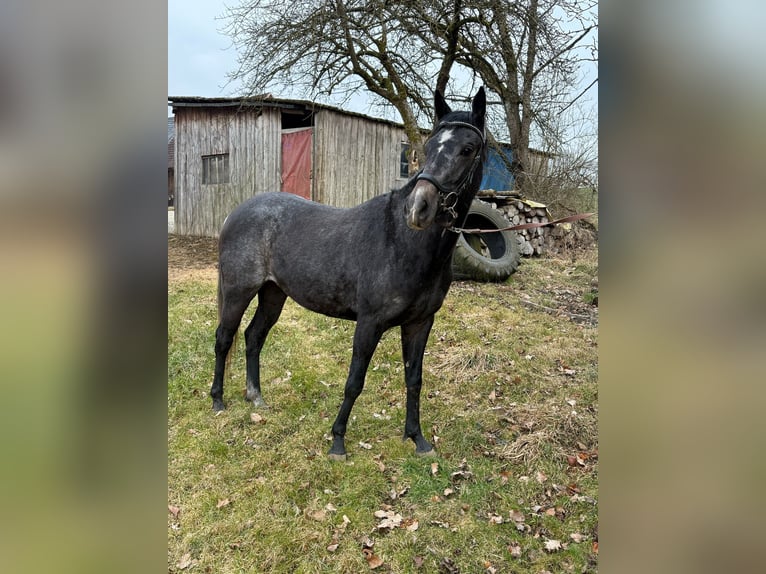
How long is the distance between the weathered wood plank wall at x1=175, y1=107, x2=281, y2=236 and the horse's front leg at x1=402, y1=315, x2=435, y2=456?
9.56 metres

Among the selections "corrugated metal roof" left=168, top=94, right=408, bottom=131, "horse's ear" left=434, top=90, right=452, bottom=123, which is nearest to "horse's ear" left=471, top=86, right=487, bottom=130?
"horse's ear" left=434, top=90, right=452, bottom=123

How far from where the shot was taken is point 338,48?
9.71m

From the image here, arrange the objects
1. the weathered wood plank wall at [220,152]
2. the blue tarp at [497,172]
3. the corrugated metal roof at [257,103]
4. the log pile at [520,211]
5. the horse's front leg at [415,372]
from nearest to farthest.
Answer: the horse's front leg at [415,372] < the log pile at [520,211] < the corrugated metal roof at [257,103] < the weathered wood plank wall at [220,152] < the blue tarp at [497,172]

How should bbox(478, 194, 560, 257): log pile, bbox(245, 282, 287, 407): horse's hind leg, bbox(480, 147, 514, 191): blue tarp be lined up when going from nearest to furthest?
bbox(245, 282, 287, 407): horse's hind leg, bbox(478, 194, 560, 257): log pile, bbox(480, 147, 514, 191): blue tarp

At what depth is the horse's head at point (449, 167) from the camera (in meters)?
2.58

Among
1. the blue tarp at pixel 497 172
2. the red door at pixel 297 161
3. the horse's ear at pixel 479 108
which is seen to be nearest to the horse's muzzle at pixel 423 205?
the horse's ear at pixel 479 108

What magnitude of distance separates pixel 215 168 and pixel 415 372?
11499mm

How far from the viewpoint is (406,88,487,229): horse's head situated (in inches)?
102

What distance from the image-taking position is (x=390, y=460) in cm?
336

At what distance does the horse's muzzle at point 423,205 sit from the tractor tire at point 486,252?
4359 millimetres

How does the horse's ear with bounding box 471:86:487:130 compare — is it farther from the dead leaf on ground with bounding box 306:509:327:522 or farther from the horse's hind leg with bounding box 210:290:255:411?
the dead leaf on ground with bounding box 306:509:327:522

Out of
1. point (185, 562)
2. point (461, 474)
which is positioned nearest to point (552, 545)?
point (461, 474)

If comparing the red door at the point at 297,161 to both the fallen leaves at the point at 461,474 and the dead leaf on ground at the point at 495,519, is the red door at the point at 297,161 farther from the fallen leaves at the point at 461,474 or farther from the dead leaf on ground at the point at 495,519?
the dead leaf on ground at the point at 495,519
